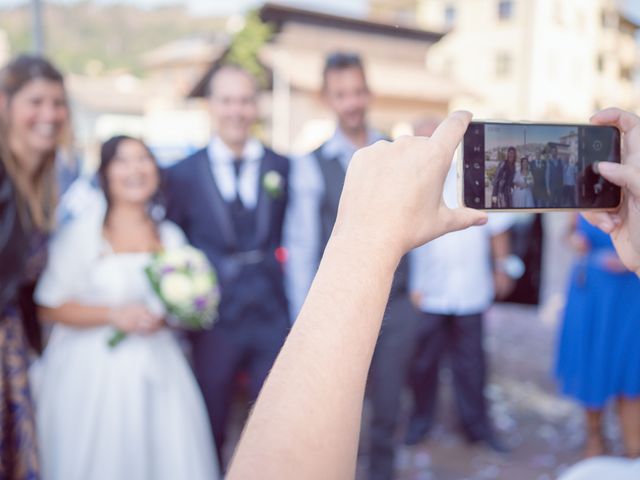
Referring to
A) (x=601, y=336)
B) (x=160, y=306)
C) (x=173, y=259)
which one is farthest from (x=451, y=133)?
(x=601, y=336)

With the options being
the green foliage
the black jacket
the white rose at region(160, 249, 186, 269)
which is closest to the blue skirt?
the white rose at region(160, 249, 186, 269)

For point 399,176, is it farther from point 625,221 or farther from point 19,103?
point 19,103

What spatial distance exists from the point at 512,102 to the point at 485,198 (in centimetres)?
2968

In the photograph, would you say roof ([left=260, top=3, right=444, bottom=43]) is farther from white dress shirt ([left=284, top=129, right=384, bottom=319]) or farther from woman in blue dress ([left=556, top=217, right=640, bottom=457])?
white dress shirt ([left=284, top=129, right=384, bottom=319])

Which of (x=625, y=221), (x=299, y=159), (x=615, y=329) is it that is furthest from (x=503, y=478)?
(x=625, y=221)

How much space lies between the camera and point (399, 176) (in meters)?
0.80

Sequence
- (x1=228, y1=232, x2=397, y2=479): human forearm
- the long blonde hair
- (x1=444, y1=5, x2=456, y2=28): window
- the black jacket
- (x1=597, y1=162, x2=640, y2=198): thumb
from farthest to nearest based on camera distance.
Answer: (x1=444, y1=5, x2=456, y2=28): window, the long blonde hair, the black jacket, (x1=597, y1=162, x2=640, y2=198): thumb, (x1=228, y1=232, x2=397, y2=479): human forearm

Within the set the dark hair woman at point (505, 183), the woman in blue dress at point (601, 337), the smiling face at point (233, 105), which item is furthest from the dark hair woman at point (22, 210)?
the woman in blue dress at point (601, 337)

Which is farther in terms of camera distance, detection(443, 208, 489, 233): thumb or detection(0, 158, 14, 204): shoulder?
detection(0, 158, 14, 204): shoulder

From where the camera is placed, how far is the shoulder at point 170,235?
10.1ft

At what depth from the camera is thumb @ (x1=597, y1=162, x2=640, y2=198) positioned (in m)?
1.05

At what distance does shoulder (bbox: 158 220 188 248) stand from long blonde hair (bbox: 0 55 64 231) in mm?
520

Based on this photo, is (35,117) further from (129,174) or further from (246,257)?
(246,257)

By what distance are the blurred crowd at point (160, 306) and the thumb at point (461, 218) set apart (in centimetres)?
151
